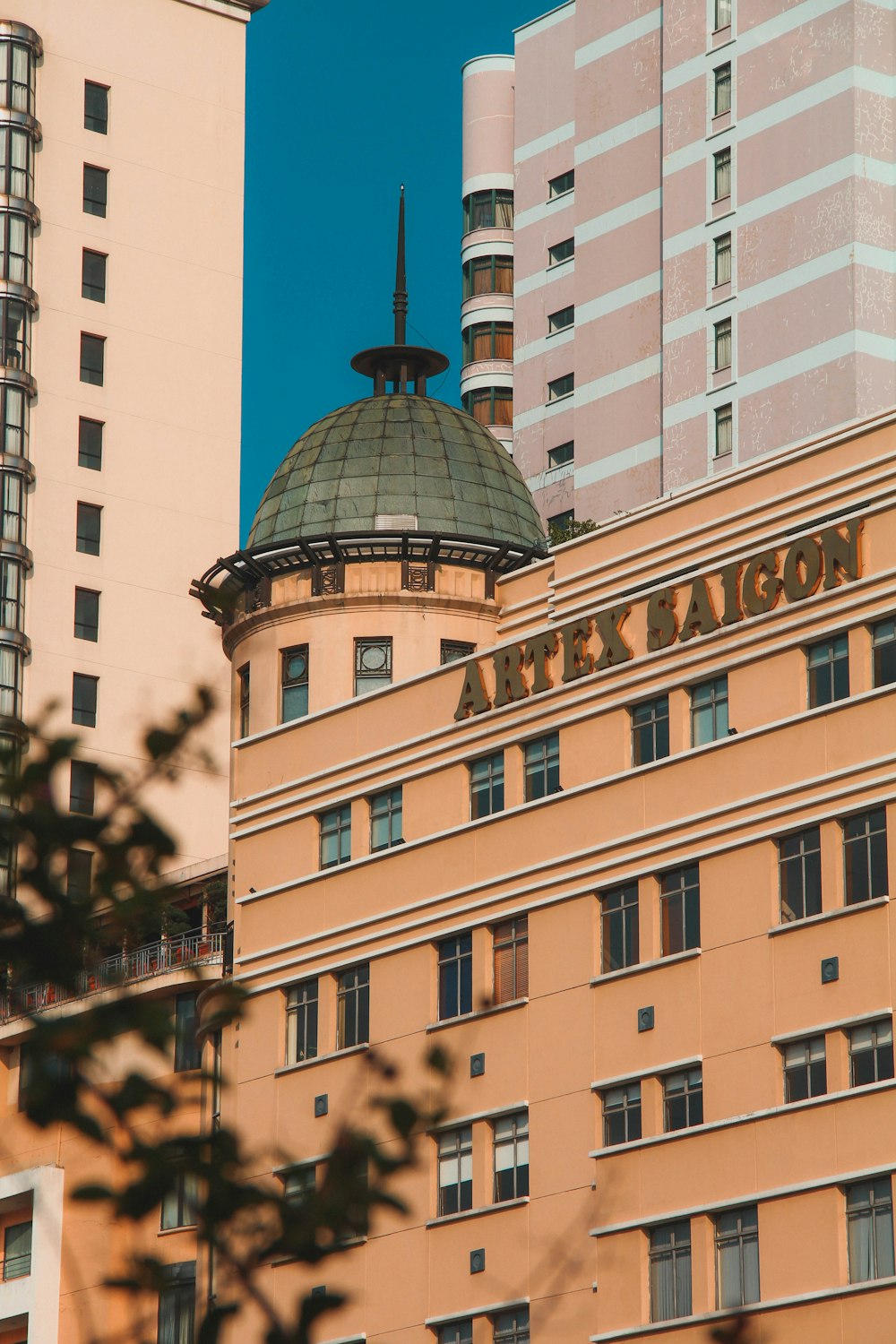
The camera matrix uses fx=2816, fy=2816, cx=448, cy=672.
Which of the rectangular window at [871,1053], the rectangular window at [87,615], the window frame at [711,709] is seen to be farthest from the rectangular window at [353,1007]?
the rectangular window at [87,615]

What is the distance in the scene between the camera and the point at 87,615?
9550cm

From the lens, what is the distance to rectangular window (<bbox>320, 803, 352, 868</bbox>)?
56.3 meters

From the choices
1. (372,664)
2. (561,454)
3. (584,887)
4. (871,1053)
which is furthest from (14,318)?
(871,1053)

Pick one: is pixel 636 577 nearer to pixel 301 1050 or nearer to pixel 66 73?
pixel 301 1050

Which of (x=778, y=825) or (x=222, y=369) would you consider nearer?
(x=778, y=825)

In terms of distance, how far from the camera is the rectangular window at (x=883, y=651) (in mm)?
47188

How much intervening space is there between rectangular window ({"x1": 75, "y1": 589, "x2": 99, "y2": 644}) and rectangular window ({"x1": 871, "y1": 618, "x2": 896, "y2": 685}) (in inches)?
2015

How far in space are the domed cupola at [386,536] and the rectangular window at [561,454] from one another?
104ft

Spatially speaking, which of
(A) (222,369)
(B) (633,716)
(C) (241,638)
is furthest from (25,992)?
(A) (222,369)

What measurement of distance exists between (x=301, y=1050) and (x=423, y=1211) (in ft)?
16.3

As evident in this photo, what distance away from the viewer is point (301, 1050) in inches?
2174

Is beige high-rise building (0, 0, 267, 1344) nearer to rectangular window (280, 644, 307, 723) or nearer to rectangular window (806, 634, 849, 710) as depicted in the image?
rectangular window (280, 644, 307, 723)

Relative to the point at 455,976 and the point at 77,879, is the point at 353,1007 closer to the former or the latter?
the point at 455,976

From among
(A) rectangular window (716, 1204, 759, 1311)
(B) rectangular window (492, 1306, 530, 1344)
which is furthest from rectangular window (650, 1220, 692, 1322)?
(B) rectangular window (492, 1306, 530, 1344)
